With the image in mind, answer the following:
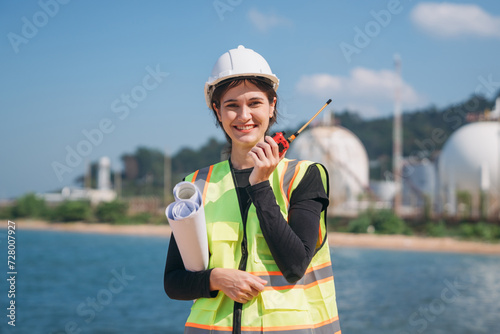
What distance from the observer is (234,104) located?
1.75 metres

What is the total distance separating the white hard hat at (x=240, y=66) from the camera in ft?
5.64

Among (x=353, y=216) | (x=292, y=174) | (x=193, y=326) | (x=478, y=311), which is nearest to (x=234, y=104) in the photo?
(x=292, y=174)

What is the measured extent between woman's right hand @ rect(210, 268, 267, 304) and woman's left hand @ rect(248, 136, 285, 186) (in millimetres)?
273

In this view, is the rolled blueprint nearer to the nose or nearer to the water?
the nose

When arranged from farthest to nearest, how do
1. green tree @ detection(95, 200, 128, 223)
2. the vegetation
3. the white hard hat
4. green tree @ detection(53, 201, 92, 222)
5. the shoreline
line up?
green tree @ detection(53, 201, 92, 222)
green tree @ detection(95, 200, 128, 223)
the vegetation
the shoreline
the white hard hat

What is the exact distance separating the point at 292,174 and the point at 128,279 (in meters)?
20.5

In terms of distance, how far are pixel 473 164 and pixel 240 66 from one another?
109 feet

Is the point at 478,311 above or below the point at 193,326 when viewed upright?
below

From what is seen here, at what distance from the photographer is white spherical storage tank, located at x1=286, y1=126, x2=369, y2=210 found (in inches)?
1630

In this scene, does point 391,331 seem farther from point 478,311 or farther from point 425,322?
point 478,311

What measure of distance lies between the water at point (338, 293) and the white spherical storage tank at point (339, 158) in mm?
10184

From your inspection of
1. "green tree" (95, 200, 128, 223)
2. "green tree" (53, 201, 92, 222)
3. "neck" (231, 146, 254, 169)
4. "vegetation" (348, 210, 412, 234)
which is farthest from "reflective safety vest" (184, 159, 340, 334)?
"green tree" (53, 201, 92, 222)

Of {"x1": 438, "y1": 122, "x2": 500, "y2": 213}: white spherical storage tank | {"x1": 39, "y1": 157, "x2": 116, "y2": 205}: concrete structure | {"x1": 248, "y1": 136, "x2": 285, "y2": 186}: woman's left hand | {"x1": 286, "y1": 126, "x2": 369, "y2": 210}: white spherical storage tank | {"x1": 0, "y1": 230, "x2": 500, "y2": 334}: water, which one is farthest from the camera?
{"x1": 39, "y1": 157, "x2": 116, "y2": 205}: concrete structure

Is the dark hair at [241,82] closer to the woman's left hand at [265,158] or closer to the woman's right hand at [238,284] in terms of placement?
the woman's left hand at [265,158]
